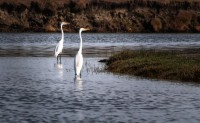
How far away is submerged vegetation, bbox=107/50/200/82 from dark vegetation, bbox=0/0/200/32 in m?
102

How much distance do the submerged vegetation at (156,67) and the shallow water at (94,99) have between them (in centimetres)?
93

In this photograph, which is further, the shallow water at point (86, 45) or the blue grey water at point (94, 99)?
the shallow water at point (86, 45)

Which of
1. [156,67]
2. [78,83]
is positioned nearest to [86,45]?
[156,67]

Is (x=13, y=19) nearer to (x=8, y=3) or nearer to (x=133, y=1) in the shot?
(x=8, y=3)

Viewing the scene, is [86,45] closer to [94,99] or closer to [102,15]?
[94,99]

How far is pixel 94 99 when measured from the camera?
20.7m

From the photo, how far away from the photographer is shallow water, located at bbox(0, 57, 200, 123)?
57.0 ft

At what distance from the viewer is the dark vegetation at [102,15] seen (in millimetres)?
136500

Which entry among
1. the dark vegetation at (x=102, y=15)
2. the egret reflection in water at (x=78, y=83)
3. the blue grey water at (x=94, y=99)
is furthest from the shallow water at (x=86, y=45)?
the dark vegetation at (x=102, y=15)

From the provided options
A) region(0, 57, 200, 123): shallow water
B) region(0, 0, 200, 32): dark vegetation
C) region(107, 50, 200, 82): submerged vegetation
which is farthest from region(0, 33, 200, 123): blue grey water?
region(0, 0, 200, 32): dark vegetation

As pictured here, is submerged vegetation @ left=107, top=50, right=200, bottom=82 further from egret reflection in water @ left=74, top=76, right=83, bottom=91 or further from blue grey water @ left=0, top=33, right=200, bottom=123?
egret reflection in water @ left=74, top=76, right=83, bottom=91

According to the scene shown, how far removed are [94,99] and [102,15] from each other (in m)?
122

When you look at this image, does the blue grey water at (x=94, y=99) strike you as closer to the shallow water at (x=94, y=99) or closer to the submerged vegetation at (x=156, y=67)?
the shallow water at (x=94, y=99)

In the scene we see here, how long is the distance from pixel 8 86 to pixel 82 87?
9.55ft
